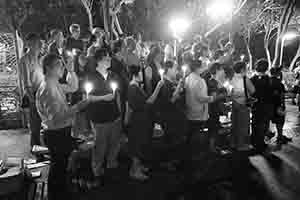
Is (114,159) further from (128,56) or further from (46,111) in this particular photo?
(128,56)

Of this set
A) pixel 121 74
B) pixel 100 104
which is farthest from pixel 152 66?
pixel 100 104

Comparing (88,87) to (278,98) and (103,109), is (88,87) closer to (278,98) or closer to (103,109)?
(103,109)

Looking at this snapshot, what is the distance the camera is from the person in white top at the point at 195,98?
4.76m

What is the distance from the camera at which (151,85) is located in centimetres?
534

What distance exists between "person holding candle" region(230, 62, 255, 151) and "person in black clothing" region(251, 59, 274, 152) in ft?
0.85

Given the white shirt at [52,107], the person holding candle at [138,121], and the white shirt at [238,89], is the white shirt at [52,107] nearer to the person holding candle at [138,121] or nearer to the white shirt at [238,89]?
the person holding candle at [138,121]

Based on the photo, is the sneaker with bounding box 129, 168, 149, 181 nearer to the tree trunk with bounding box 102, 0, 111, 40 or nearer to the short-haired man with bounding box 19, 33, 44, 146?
the short-haired man with bounding box 19, 33, 44, 146

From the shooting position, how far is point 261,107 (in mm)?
5781

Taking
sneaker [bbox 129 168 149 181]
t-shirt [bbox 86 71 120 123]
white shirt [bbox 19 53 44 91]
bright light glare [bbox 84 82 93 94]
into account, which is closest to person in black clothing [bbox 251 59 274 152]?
sneaker [bbox 129 168 149 181]

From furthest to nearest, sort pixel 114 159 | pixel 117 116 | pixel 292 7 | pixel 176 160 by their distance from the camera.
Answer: pixel 292 7 < pixel 176 160 < pixel 114 159 < pixel 117 116

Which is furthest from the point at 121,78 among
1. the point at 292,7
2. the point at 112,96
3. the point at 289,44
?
the point at 289,44

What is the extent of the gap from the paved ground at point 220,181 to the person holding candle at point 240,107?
1.27 feet

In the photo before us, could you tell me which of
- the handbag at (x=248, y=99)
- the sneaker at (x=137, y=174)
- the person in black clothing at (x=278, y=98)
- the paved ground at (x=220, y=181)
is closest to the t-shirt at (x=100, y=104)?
the sneaker at (x=137, y=174)

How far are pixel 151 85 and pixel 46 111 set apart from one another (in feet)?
7.94
